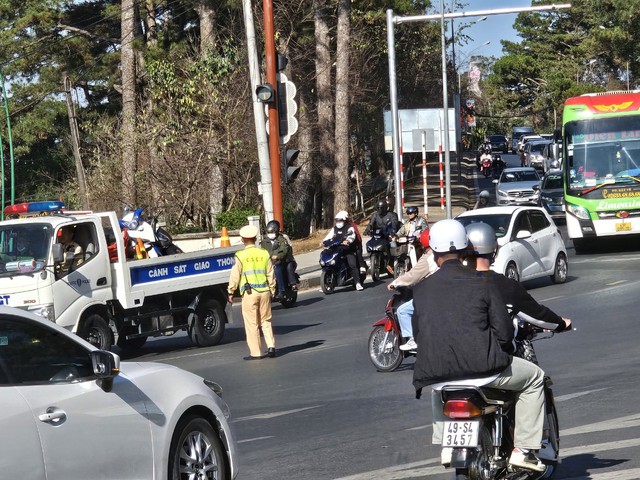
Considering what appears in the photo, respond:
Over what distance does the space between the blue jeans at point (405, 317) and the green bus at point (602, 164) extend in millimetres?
14731

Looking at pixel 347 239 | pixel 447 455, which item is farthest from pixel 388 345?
pixel 347 239

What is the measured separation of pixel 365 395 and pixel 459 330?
539cm

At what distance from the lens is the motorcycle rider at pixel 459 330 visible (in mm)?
6188

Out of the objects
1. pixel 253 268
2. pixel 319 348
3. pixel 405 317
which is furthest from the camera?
pixel 319 348

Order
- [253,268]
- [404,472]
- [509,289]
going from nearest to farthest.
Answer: [509,289]
[404,472]
[253,268]

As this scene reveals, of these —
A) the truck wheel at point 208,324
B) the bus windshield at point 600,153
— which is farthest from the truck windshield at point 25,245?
the bus windshield at point 600,153

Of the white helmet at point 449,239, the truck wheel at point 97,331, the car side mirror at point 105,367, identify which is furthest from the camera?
the truck wheel at point 97,331

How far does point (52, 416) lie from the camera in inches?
A: 217

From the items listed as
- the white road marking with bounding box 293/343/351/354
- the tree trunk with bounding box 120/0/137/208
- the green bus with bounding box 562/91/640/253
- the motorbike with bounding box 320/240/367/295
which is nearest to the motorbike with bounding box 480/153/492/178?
the tree trunk with bounding box 120/0/137/208

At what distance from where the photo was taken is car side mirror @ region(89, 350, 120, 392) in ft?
19.4

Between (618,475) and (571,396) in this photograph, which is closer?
(618,475)

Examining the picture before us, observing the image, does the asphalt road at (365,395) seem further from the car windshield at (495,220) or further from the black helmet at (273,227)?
the black helmet at (273,227)

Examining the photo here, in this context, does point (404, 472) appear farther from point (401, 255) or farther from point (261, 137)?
point (261, 137)

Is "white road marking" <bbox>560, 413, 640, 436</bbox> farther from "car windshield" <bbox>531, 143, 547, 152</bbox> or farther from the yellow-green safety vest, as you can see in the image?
"car windshield" <bbox>531, 143, 547, 152</bbox>
